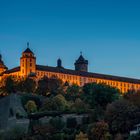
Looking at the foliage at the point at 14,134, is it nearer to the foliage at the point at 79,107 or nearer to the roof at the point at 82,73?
the foliage at the point at 79,107

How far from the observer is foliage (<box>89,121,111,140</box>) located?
185 feet

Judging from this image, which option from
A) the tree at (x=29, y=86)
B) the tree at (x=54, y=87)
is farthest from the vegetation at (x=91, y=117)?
the tree at (x=29, y=86)

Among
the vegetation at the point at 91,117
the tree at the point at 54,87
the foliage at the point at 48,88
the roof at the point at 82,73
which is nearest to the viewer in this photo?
the vegetation at the point at 91,117

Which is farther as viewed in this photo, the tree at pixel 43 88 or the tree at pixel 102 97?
the tree at pixel 43 88

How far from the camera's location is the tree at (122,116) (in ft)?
189

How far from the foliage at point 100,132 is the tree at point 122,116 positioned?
1.11 m

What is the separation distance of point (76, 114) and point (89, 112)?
6.05ft

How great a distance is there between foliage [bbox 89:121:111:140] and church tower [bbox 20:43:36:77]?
191 ft

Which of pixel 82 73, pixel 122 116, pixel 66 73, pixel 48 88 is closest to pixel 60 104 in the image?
pixel 122 116

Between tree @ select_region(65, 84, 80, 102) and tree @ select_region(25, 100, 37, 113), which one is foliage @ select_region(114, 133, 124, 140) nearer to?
tree @ select_region(25, 100, 37, 113)

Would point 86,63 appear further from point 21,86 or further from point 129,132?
point 129,132

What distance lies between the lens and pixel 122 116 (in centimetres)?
5841

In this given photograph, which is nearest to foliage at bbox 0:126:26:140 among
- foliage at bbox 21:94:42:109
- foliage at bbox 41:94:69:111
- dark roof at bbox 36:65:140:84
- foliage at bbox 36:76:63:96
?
foliage at bbox 41:94:69:111

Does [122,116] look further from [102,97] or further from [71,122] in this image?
[102,97]
